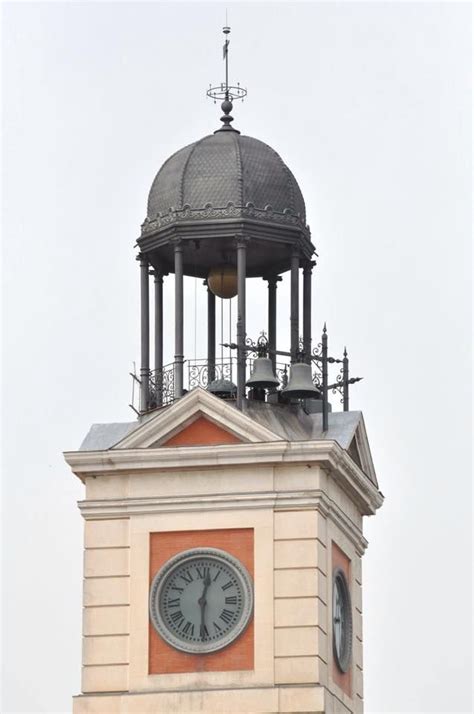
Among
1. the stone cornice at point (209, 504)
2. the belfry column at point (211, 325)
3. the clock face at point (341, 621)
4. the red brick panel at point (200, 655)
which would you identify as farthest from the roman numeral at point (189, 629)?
the belfry column at point (211, 325)

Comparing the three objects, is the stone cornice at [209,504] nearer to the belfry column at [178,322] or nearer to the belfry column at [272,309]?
the belfry column at [178,322]

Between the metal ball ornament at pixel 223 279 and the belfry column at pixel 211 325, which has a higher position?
the metal ball ornament at pixel 223 279

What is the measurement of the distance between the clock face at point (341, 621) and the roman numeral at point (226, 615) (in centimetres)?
211

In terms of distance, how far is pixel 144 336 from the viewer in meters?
63.5

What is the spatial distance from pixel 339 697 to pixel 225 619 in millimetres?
2586

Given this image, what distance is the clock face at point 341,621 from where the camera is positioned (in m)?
61.6


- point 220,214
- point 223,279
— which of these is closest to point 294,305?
point 223,279

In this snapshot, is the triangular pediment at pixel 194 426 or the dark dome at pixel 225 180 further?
the dark dome at pixel 225 180

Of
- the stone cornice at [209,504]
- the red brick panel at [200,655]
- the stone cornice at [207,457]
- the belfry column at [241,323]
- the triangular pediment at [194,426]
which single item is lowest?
the red brick panel at [200,655]

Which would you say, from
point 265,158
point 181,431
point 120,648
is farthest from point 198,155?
→ point 120,648

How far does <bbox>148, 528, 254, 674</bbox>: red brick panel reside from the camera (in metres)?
60.1

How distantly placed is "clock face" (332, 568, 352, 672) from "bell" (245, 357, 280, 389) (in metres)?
3.63

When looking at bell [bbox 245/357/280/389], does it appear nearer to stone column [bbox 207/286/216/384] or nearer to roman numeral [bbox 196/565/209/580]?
stone column [bbox 207/286/216/384]

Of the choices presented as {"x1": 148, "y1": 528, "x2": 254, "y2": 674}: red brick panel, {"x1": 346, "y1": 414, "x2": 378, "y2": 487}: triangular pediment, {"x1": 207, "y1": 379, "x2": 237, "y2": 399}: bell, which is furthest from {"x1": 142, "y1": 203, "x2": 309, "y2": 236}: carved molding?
{"x1": 148, "y1": 528, "x2": 254, "y2": 674}: red brick panel
